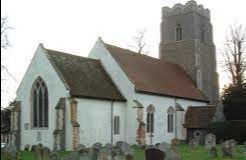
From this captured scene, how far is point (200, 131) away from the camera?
36688 millimetres

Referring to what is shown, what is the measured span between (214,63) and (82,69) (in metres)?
21.0

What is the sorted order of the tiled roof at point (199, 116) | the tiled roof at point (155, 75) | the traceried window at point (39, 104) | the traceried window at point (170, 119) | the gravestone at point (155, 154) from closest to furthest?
1. the gravestone at point (155, 154)
2. the traceried window at point (39, 104)
3. the tiled roof at point (155, 75)
4. the traceried window at point (170, 119)
5. the tiled roof at point (199, 116)

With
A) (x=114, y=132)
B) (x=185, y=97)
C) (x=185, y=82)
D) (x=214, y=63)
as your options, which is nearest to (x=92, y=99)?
(x=114, y=132)

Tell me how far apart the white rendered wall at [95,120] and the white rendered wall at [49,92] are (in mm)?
1600

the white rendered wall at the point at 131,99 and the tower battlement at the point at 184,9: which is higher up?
the tower battlement at the point at 184,9

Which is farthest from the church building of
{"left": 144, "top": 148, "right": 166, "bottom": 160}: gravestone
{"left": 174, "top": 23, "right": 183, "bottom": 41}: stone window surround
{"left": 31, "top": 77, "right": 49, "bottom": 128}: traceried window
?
{"left": 144, "top": 148, "right": 166, "bottom": 160}: gravestone

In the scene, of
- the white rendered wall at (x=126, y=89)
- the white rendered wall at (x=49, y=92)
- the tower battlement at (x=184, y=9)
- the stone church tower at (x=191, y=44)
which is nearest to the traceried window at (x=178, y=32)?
the stone church tower at (x=191, y=44)

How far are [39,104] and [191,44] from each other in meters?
20.4

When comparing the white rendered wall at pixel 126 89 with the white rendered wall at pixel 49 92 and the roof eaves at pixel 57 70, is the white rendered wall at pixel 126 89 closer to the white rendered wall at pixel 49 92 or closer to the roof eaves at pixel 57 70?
the roof eaves at pixel 57 70

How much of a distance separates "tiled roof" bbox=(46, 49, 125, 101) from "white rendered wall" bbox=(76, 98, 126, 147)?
0.49m

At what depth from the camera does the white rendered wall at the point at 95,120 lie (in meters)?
28.6

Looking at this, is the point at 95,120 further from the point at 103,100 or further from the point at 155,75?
the point at 155,75

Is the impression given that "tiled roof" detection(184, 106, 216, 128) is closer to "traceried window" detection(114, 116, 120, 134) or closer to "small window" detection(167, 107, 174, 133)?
"small window" detection(167, 107, 174, 133)

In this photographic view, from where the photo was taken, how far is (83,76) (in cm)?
3075
